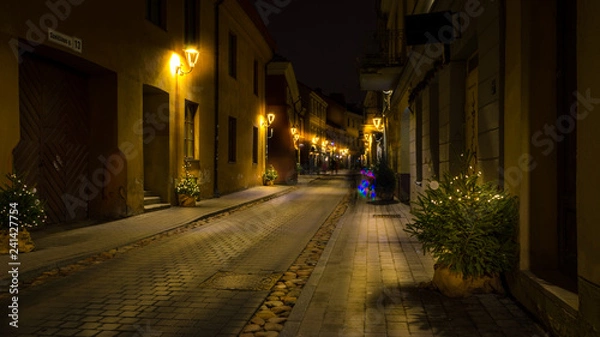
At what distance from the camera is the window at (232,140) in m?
21.9

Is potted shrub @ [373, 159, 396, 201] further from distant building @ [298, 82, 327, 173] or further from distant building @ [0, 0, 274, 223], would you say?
distant building @ [298, 82, 327, 173]

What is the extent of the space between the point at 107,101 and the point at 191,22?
624 centimetres

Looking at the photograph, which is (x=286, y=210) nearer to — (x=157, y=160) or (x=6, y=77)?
(x=157, y=160)

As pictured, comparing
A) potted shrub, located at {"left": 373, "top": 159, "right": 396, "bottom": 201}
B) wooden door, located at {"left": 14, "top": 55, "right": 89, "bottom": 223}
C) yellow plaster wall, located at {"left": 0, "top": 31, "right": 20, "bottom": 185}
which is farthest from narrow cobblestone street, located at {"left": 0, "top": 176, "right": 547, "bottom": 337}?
potted shrub, located at {"left": 373, "top": 159, "right": 396, "bottom": 201}

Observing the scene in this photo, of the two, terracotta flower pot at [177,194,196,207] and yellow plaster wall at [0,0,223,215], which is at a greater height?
yellow plaster wall at [0,0,223,215]

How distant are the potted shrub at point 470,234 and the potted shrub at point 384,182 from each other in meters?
12.3

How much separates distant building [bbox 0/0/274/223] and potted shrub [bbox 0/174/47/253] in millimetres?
773

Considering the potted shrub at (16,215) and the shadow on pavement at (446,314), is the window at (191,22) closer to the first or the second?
the potted shrub at (16,215)

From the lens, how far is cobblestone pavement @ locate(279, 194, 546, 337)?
431 centimetres

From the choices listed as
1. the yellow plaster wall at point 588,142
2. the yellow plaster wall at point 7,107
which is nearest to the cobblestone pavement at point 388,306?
the yellow plaster wall at point 588,142

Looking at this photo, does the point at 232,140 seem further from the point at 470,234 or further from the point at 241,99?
the point at 470,234

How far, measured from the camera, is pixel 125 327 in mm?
4504

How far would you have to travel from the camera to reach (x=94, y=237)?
9.22m

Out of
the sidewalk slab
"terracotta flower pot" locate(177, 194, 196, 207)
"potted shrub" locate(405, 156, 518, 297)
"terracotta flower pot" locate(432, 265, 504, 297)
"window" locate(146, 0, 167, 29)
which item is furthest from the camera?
"terracotta flower pot" locate(177, 194, 196, 207)
